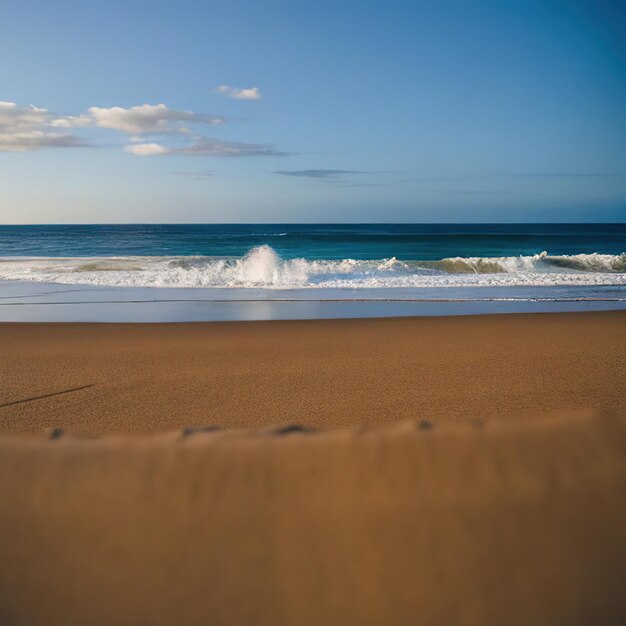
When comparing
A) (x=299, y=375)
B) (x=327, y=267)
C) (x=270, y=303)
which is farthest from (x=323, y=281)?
(x=299, y=375)

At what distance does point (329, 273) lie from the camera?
22188mm

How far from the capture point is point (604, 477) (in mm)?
2021

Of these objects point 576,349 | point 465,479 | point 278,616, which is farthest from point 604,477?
point 576,349

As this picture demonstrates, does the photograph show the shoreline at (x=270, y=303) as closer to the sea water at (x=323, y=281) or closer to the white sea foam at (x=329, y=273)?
the sea water at (x=323, y=281)

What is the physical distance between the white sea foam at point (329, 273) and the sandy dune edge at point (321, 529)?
562 inches

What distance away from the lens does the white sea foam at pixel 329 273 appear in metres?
17.6

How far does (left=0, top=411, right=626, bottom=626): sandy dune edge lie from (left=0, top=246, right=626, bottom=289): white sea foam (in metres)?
14.3

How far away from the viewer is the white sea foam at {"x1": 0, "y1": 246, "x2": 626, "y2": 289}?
57.6 ft

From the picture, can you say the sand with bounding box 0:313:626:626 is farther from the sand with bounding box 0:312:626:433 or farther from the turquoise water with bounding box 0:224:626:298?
the turquoise water with bounding box 0:224:626:298

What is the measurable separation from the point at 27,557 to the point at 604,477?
1.98 metres

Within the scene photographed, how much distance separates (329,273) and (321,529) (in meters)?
20.4

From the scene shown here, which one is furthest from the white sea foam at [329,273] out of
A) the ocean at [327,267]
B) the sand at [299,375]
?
the sand at [299,375]

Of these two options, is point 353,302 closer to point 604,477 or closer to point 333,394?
point 333,394

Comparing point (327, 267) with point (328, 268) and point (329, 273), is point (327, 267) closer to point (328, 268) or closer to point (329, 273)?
point (328, 268)
